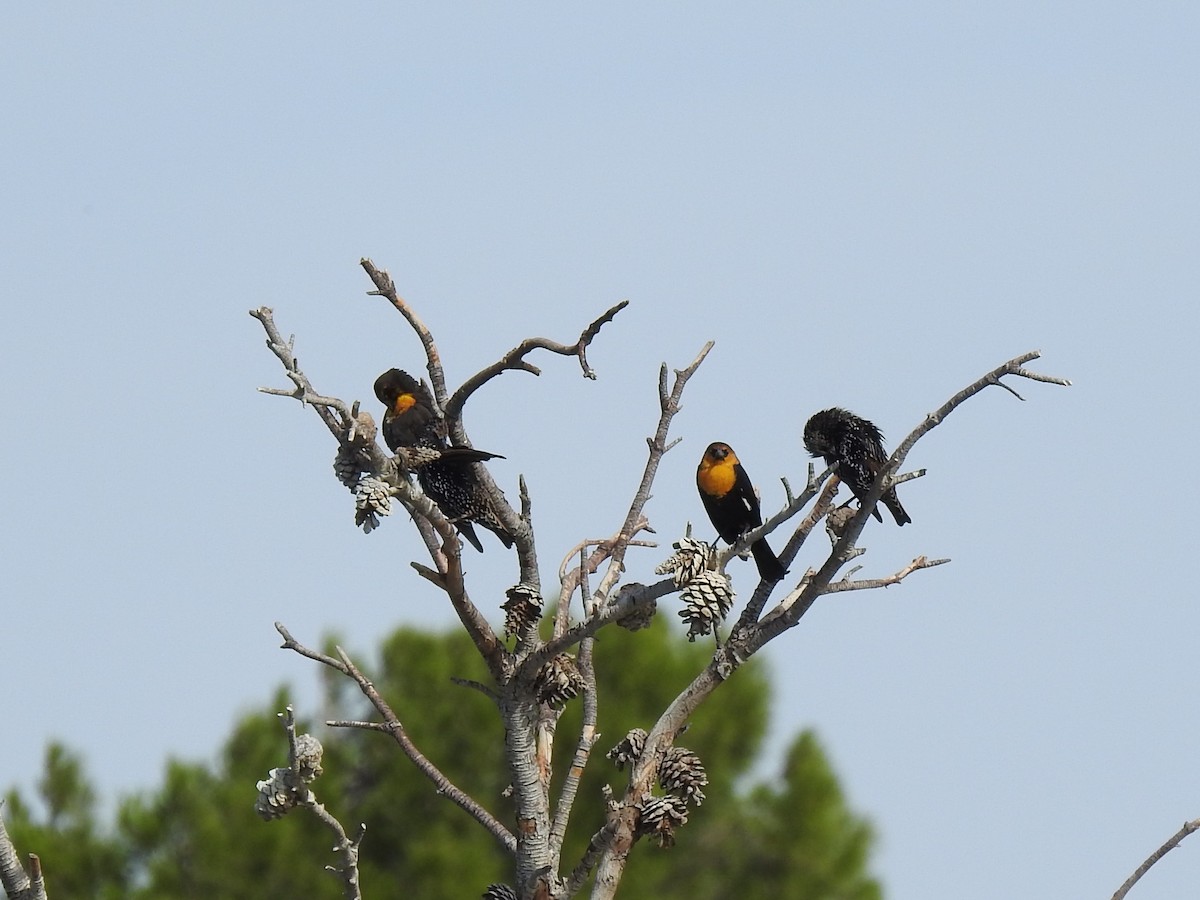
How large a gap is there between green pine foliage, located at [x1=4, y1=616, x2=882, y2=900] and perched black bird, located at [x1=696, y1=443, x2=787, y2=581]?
5.82 metres

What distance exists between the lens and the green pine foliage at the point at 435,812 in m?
11.5

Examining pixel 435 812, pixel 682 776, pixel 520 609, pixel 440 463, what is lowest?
pixel 682 776

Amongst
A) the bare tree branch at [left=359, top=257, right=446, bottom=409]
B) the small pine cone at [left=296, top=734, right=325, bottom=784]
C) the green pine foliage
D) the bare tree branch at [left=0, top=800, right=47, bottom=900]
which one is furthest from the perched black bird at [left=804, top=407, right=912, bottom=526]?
the green pine foliage

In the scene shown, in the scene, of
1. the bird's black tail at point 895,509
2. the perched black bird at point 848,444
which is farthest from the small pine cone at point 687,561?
the bird's black tail at point 895,509

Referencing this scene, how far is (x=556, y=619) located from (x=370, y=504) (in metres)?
0.99

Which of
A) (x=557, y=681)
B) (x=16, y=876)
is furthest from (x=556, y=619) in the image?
(x=16, y=876)

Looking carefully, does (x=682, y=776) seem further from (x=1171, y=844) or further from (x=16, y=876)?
(x=16, y=876)

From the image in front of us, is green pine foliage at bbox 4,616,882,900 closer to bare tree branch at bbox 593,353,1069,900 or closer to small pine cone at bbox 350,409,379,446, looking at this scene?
bare tree branch at bbox 593,353,1069,900

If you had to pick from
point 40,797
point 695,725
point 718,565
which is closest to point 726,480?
point 718,565

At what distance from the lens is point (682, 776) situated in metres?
4.35

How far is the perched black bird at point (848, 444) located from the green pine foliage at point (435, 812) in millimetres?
6351

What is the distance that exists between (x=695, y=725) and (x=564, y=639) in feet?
26.1

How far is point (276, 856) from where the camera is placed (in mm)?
11516

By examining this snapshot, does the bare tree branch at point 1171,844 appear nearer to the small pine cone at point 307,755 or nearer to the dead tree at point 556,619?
the dead tree at point 556,619
